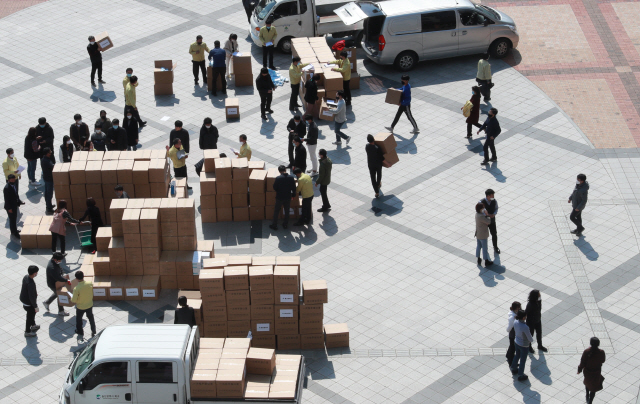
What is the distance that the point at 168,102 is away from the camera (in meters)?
25.0

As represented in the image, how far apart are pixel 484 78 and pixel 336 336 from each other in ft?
37.6

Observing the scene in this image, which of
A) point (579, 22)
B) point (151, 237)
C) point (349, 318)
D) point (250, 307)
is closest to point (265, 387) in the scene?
point (250, 307)

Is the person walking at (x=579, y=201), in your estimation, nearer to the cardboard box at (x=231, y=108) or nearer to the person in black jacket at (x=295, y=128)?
the person in black jacket at (x=295, y=128)

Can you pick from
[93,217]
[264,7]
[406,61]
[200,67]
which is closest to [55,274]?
[93,217]

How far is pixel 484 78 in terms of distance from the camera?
24484 mm

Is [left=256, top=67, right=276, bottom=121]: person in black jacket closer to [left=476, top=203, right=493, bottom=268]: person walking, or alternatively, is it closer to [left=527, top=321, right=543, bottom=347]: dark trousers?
[left=476, top=203, right=493, bottom=268]: person walking

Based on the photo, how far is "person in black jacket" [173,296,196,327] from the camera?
1513 cm

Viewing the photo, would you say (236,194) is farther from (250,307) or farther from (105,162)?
(250,307)

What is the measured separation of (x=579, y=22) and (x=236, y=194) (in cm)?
1594

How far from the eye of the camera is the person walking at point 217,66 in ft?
81.5

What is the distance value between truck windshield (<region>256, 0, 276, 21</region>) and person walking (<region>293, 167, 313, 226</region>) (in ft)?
31.4

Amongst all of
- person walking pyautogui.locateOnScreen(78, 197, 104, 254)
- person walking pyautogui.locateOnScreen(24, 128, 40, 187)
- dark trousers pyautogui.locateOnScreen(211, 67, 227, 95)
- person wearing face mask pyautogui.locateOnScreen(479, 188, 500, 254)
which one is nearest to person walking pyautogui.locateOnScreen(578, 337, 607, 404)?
person wearing face mask pyautogui.locateOnScreen(479, 188, 500, 254)

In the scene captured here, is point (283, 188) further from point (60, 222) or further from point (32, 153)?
point (32, 153)

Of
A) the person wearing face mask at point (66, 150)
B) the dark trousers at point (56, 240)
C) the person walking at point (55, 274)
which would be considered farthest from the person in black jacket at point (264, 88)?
the person walking at point (55, 274)
